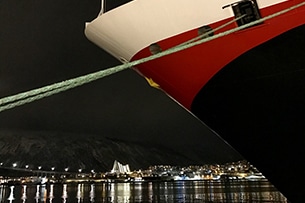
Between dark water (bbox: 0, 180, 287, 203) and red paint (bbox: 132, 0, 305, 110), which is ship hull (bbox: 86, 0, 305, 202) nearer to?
red paint (bbox: 132, 0, 305, 110)

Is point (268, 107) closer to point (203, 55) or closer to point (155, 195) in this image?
point (203, 55)

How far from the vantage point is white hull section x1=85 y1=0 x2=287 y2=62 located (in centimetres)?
452

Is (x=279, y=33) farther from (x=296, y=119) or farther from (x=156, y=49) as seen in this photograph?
(x=156, y=49)

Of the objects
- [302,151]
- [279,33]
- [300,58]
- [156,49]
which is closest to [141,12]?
[156,49]

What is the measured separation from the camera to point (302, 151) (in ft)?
16.5

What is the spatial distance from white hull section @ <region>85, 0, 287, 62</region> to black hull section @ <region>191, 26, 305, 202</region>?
25.9 inches

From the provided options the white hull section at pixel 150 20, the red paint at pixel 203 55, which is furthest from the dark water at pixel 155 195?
the white hull section at pixel 150 20

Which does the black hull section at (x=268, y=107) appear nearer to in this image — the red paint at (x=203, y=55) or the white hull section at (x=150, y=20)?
the red paint at (x=203, y=55)

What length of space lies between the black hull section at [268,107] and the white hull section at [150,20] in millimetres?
658

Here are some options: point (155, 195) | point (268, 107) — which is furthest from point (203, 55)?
point (155, 195)

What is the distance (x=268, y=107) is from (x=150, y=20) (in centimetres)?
196

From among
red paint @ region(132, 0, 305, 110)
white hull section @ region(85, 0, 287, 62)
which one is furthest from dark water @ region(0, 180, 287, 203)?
white hull section @ region(85, 0, 287, 62)

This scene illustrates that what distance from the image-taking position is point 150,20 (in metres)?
4.98

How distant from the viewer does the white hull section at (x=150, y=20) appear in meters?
4.52
